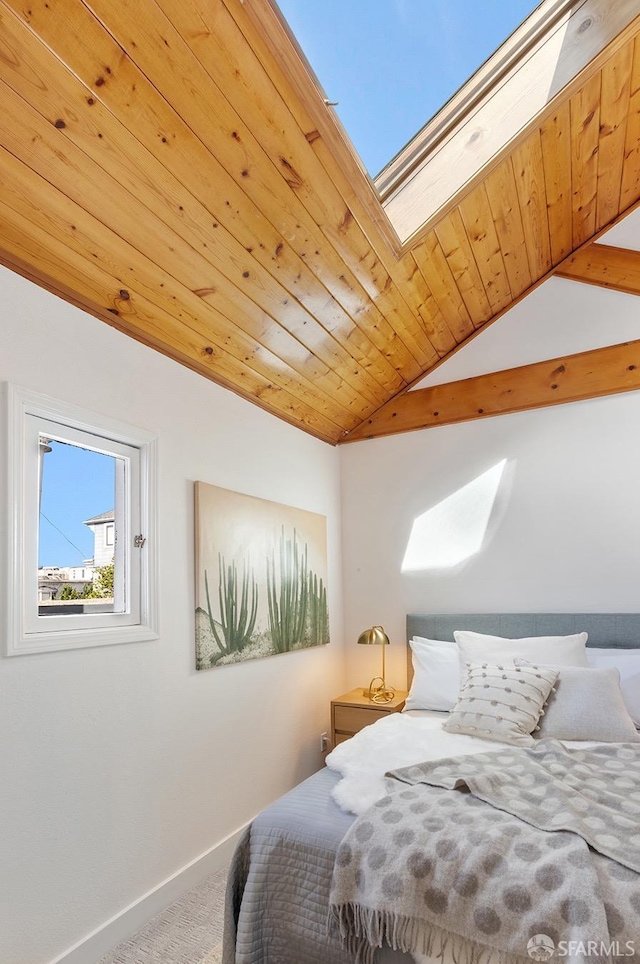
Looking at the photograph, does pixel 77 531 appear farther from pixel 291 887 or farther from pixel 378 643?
pixel 378 643

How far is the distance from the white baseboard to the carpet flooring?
25mm

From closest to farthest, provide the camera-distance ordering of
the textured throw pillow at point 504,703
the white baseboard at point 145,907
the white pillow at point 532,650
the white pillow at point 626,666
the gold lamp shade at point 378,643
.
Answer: the white baseboard at point 145,907
the textured throw pillow at point 504,703
the white pillow at point 626,666
the white pillow at point 532,650
the gold lamp shade at point 378,643

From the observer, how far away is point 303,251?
2252mm

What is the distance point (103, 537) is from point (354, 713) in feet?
5.86

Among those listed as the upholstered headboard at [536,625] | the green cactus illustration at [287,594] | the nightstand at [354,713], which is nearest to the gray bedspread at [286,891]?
the green cactus illustration at [287,594]

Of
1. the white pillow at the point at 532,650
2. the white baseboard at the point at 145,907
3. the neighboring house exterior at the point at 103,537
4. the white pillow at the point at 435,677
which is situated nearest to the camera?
the white baseboard at the point at 145,907

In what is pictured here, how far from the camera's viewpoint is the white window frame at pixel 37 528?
1741mm

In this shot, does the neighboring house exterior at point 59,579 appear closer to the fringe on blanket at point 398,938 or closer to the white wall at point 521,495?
the fringe on blanket at point 398,938

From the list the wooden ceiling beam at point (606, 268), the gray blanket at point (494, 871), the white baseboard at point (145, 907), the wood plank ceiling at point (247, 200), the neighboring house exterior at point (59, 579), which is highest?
the wooden ceiling beam at point (606, 268)

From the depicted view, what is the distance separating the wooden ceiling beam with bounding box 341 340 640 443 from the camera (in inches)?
123

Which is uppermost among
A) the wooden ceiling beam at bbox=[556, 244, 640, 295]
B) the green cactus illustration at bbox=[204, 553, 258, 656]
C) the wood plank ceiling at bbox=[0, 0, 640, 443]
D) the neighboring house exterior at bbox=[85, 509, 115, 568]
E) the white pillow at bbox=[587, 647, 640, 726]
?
the wooden ceiling beam at bbox=[556, 244, 640, 295]

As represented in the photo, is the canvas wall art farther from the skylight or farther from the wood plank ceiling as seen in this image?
the skylight

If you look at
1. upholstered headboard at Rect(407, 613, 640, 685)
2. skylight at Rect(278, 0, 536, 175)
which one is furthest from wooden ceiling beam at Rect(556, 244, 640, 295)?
upholstered headboard at Rect(407, 613, 640, 685)

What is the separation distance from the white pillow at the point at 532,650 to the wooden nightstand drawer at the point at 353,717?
636 mm
